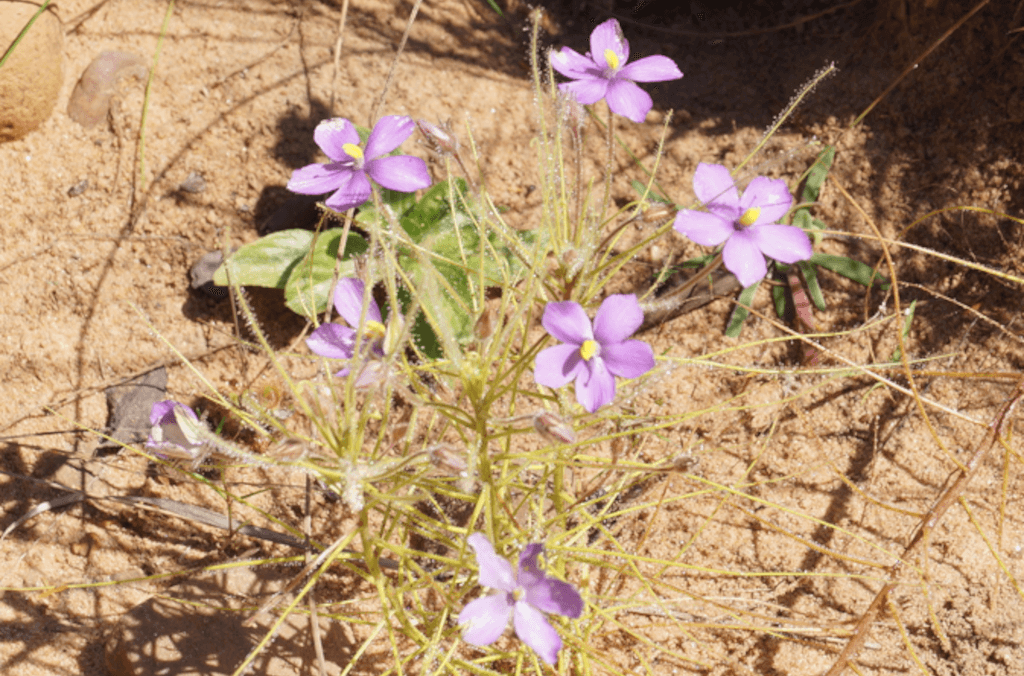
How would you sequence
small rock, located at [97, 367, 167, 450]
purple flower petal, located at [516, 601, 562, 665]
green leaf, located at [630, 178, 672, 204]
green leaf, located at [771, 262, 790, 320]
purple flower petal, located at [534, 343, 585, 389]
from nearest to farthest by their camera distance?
purple flower petal, located at [516, 601, 562, 665], purple flower petal, located at [534, 343, 585, 389], small rock, located at [97, 367, 167, 450], green leaf, located at [771, 262, 790, 320], green leaf, located at [630, 178, 672, 204]

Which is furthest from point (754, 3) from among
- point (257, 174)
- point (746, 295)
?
point (257, 174)

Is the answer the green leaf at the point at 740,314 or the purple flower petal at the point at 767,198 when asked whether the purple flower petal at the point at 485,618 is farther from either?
the green leaf at the point at 740,314

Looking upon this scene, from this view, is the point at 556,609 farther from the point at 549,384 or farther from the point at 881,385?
the point at 881,385

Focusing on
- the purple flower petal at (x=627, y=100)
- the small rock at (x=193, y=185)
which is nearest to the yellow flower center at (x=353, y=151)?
the purple flower petal at (x=627, y=100)

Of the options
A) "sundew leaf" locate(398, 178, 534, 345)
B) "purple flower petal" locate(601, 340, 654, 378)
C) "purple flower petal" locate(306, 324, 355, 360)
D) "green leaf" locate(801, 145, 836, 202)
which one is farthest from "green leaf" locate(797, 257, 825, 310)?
"purple flower petal" locate(306, 324, 355, 360)

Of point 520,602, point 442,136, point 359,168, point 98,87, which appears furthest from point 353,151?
point 98,87

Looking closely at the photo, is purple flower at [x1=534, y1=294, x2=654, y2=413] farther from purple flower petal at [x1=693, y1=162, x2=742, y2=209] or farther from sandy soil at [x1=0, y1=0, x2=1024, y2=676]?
sandy soil at [x1=0, y1=0, x2=1024, y2=676]
